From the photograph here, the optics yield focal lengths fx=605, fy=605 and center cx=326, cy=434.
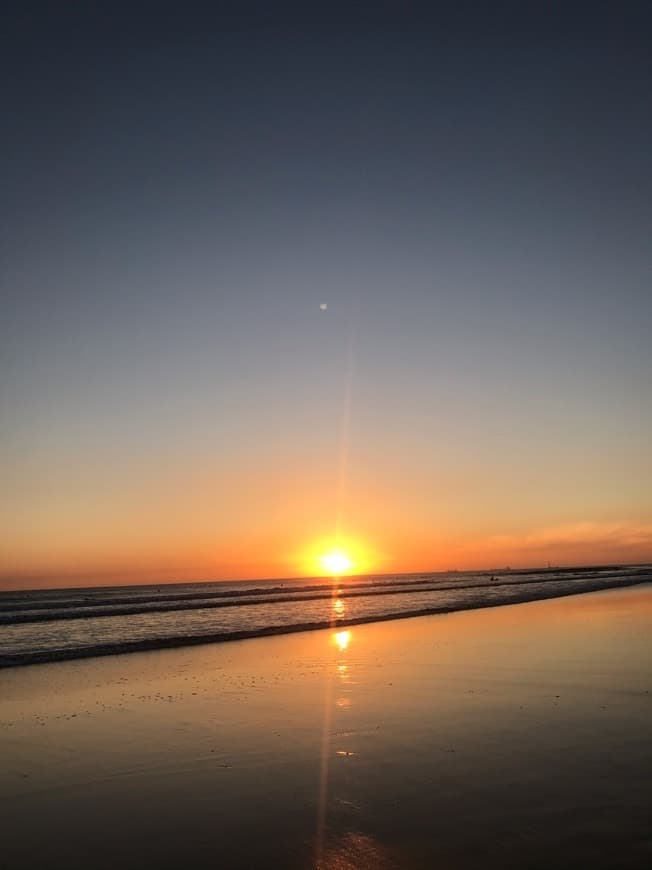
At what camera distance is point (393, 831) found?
7.21 meters

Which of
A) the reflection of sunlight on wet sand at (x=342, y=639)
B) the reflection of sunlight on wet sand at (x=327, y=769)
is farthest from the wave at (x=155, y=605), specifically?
the reflection of sunlight on wet sand at (x=327, y=769)

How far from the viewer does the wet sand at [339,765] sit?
693 centimetres

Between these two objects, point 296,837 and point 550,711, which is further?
point 550,711

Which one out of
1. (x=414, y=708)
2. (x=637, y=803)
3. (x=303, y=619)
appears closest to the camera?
→ (x=637, y=803)

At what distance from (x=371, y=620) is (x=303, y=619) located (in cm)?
515

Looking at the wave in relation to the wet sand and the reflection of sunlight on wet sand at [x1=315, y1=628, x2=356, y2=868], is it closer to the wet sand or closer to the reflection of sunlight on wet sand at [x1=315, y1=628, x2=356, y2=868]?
the wet sand

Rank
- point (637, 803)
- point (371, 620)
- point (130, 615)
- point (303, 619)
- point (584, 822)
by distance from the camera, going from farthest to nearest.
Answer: point (130, 615) < point (303, 619) < point (371, 620) < point (637, 803) < point (584, 822)

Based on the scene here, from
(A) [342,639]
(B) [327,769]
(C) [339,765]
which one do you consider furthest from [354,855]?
(A) [342,639]

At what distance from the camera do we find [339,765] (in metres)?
9.74

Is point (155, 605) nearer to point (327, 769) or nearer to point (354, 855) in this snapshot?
point (327, 769)

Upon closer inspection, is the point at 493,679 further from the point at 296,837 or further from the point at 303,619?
the point at 303,619

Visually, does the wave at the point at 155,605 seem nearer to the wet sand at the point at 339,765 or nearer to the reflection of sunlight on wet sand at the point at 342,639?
the reflection of sunlight on wet sand at the point at 342,639

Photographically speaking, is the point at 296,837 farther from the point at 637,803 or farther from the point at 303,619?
the point at 303,619

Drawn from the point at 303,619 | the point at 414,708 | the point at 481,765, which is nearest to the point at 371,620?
the point at 303,619
